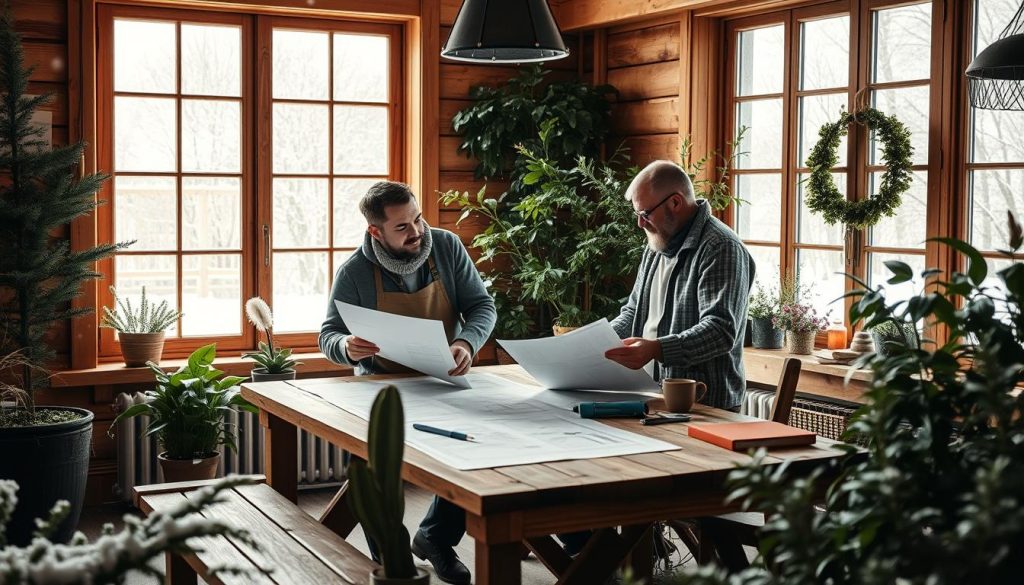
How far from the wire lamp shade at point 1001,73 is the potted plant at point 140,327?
3502mm

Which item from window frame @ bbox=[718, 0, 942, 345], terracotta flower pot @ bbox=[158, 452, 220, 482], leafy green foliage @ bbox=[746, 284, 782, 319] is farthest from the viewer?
leafy green foliage @ bbox=[746, 284, 782, 319]

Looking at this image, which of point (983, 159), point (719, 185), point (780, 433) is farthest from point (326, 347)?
point (983, 159)

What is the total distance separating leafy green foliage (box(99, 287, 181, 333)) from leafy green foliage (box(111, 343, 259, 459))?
28cm

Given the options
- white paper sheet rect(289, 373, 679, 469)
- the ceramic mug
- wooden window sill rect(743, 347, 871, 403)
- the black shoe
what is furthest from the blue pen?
wooden window sill rect(743, 347, 871, 403)

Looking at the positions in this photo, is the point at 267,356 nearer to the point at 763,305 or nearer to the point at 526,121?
the point at 526,121

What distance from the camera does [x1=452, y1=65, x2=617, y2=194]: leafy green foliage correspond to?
18.2 ft

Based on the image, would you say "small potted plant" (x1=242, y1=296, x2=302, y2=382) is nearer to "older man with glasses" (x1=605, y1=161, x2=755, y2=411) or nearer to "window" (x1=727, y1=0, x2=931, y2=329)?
"older man with glasses" (x1=605, y1=161, x2=755, y2=411)

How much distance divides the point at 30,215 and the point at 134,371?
0.89 metres

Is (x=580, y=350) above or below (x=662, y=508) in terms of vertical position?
above

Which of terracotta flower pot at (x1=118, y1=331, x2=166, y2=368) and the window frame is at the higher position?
the window frame

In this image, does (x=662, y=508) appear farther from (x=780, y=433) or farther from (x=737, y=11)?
(x=737, y=11)

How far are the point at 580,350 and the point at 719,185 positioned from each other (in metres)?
2.33

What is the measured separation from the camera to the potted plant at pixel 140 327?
5.18 metres

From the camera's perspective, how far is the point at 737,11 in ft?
17.2
